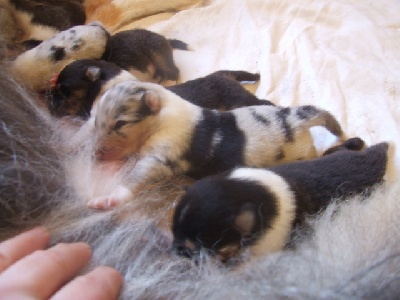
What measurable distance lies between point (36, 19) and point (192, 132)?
3.23 feet

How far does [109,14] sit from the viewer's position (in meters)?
2.17

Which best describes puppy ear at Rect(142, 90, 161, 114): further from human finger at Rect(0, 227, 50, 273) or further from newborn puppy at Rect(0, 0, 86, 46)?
newborn puppy at Rect(0, 0, 86, 46)

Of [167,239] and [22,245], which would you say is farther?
[167,239]

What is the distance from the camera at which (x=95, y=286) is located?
75cm

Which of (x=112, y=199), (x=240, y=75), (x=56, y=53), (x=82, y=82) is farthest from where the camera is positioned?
(x=240, y=75)

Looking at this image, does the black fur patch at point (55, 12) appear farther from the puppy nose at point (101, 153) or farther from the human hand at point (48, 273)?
the human hand at point (48, 273)

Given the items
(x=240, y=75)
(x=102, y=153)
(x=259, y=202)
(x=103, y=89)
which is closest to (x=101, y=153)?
(x=102, y=153)

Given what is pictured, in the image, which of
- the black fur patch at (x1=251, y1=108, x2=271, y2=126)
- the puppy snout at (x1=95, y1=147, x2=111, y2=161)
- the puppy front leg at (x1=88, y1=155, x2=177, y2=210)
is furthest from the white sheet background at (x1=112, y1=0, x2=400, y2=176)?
the puppy snout at (x1=95, y1=147, x2=111, y2=161)

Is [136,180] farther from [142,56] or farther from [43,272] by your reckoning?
[142,56]

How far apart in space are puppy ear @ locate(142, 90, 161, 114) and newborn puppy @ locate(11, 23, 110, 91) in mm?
354

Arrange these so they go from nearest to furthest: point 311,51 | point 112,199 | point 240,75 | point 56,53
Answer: point 112,199 < point 56,53 < point 240,75 < point 311,51

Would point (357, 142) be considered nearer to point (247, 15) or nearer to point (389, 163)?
point (389, 163)

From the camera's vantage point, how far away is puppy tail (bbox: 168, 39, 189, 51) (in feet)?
6.55

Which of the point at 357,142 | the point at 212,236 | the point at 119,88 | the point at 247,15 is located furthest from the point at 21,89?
the point at 247,15
